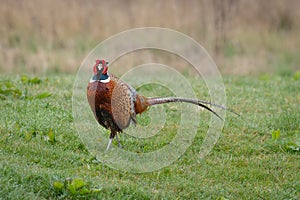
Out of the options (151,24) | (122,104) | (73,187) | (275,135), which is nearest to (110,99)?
(122,104)

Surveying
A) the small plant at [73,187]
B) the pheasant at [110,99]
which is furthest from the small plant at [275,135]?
the small plant at [73,187]

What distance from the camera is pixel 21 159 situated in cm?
543

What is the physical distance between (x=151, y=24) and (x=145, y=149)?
263 inches

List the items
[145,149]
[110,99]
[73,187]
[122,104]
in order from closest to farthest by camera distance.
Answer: [73,187] < [110,99] < [122,104] < [145,149]

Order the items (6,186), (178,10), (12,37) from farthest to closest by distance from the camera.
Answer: (178,10), (12,37), (6,186)

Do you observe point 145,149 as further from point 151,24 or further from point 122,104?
point 151,24

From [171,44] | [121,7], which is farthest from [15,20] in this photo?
[171,44]

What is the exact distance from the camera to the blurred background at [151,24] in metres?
11.4

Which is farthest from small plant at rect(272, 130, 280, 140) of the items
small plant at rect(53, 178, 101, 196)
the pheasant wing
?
small plant at rect(53, 178, 101, 196)

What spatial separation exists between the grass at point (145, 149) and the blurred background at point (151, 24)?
3612 mm

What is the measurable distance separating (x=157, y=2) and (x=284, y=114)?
245 inches

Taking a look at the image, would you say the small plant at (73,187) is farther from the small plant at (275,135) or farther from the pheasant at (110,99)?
the small plant at (275,135)

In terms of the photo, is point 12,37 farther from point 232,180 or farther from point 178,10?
point 232,180

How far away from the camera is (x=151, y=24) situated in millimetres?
12430
